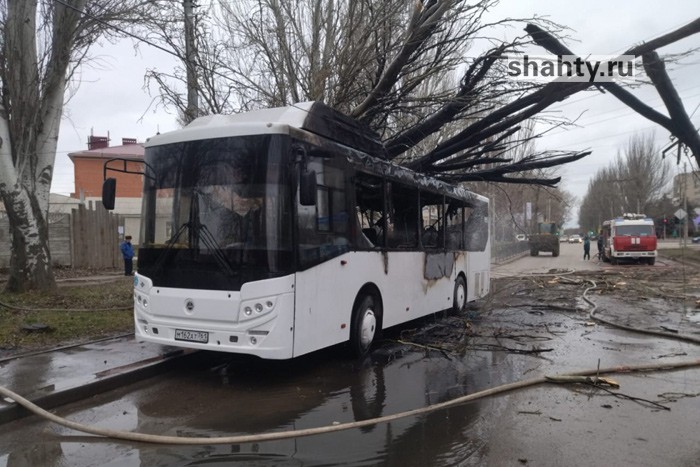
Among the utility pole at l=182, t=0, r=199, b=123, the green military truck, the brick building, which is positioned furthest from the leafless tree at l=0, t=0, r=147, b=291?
the green military truck

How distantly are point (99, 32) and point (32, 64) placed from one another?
167cm

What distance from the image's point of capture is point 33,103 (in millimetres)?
11250

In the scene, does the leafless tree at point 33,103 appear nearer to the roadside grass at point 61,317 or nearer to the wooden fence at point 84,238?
the roadside grass at point 61,317

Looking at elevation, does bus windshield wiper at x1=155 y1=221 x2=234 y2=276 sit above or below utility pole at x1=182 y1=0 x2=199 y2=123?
below

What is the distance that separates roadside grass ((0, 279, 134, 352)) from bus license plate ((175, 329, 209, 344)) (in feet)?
9.56

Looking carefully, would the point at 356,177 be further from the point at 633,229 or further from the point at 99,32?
the point at 633,229

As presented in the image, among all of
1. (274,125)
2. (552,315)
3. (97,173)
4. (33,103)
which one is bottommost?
(552,315)

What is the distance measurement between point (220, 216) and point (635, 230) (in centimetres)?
3015

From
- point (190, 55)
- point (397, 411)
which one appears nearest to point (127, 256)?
point (190, 55)

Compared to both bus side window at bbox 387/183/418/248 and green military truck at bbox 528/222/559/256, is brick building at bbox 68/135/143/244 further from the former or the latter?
bus side window at bbox 387/183/418/248

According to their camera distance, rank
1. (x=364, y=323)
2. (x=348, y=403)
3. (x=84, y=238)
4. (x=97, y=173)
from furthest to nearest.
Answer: (x=97, y=173), (x=84, y=238), (x=364, y=323), (x=348, y=403)

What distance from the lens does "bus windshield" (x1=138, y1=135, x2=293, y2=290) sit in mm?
6207

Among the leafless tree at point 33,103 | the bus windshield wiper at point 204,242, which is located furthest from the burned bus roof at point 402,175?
the leafless tree at point 33,103

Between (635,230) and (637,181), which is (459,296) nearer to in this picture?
(635,230)
